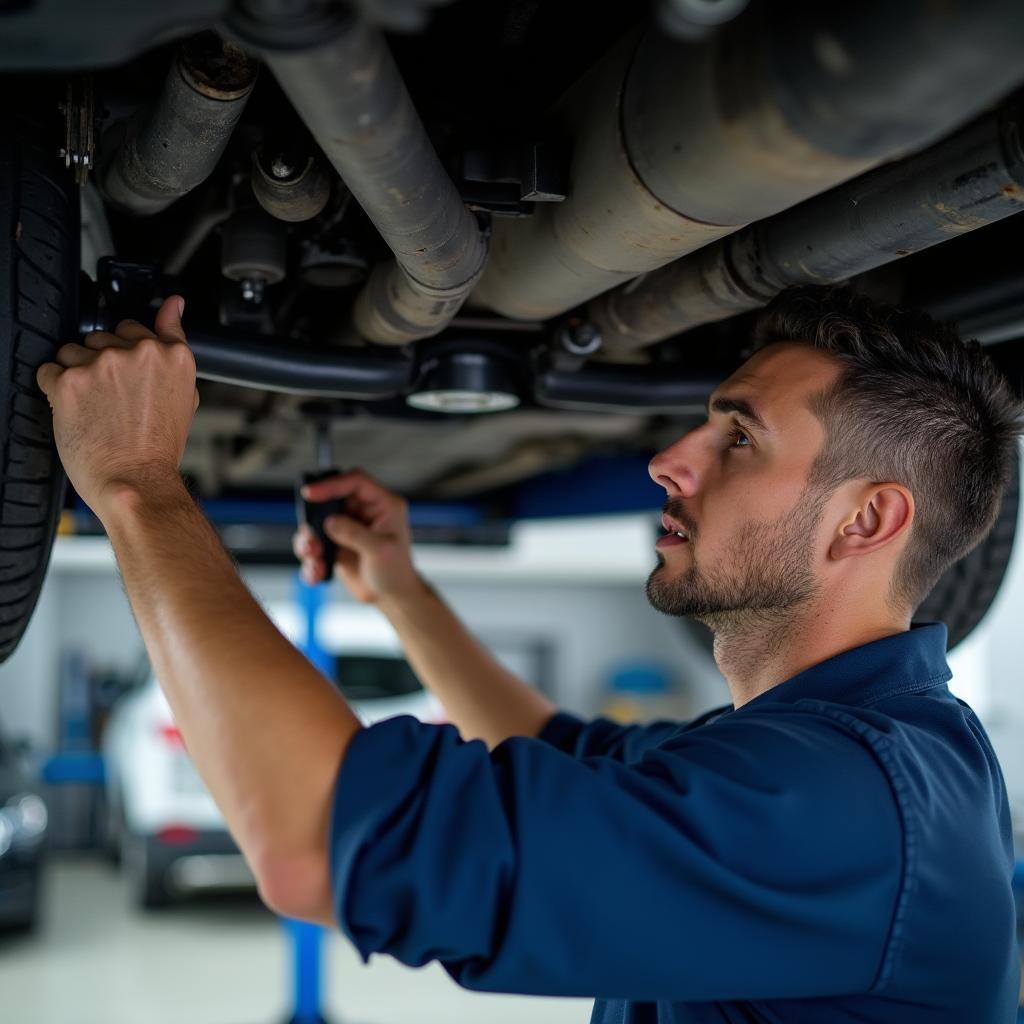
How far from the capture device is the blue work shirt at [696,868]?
0.64 m

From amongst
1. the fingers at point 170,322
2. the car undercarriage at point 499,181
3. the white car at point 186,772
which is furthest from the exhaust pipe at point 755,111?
the white car at point 186,772

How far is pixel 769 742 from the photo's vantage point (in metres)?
0.73

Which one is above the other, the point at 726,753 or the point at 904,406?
the point at 904,406

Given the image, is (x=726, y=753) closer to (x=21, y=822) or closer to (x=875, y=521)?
(x=875, y=521)

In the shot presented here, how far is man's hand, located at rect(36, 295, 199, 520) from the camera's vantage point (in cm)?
81

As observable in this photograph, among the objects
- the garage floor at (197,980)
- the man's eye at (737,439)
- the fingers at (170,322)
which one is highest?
the fingers at (170,322)

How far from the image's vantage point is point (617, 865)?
66 centimetres

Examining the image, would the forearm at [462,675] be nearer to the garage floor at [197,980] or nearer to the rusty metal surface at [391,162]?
the rusty metal surface at [391,162]

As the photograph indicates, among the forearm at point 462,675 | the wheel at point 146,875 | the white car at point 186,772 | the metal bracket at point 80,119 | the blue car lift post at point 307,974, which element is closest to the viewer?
the metal bracket at point 80,119

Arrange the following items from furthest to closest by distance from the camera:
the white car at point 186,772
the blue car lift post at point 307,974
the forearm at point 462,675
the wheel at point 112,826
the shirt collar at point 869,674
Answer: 1. the wheel at point 112,826
2. the white car at point 186,772
3. the blue car lift post at point 307,974
4. the forearm at point 462,675
5. the shirt collar at point 869,674

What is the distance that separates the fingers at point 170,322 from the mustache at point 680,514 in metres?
0.46

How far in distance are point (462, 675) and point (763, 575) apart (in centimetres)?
57

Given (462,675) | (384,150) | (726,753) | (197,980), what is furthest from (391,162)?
(197,980)

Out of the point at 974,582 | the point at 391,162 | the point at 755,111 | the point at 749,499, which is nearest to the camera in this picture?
the point at 755,111
